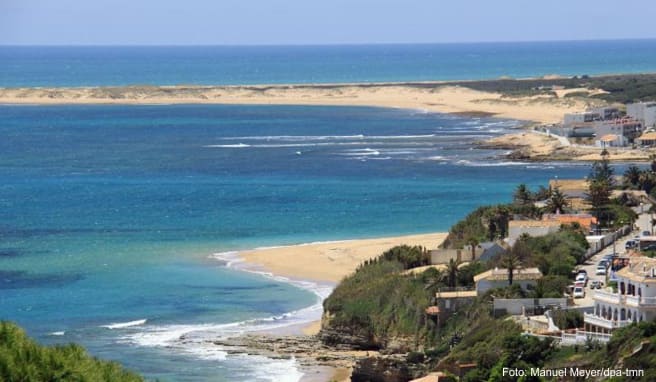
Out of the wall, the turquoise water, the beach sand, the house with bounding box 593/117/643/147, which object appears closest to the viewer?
the wall

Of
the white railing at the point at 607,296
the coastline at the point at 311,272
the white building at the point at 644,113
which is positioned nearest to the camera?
the white railing at the point at 607,296

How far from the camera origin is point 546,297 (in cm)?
3450

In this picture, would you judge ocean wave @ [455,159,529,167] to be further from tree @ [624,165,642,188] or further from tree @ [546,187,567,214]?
tree @ [546,187,567,214]

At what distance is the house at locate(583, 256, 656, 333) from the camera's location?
99.7 ft

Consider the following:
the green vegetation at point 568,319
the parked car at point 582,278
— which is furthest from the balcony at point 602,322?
the parked car at point 582,278

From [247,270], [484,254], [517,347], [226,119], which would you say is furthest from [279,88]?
[517,347]

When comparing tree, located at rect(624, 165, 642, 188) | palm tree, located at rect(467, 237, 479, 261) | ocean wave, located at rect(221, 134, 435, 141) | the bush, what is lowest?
ocean wave, located at rect(221, 134, 435, 141)

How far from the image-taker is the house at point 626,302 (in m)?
30.4

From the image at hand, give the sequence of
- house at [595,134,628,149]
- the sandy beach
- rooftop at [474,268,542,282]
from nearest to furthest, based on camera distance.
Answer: rooftop at [474,268,542,282]
house at [595,134,628,149]
the sandy beach

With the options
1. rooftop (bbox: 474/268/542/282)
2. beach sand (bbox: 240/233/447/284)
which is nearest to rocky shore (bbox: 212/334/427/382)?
rooftop (bbox: 474/268/542/282)

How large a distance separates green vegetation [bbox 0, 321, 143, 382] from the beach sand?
2959 cm

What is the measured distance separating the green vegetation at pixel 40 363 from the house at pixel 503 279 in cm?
1832

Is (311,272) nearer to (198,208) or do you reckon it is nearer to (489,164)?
(198,208)

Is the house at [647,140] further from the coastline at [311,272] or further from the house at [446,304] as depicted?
the house at [446,304]
